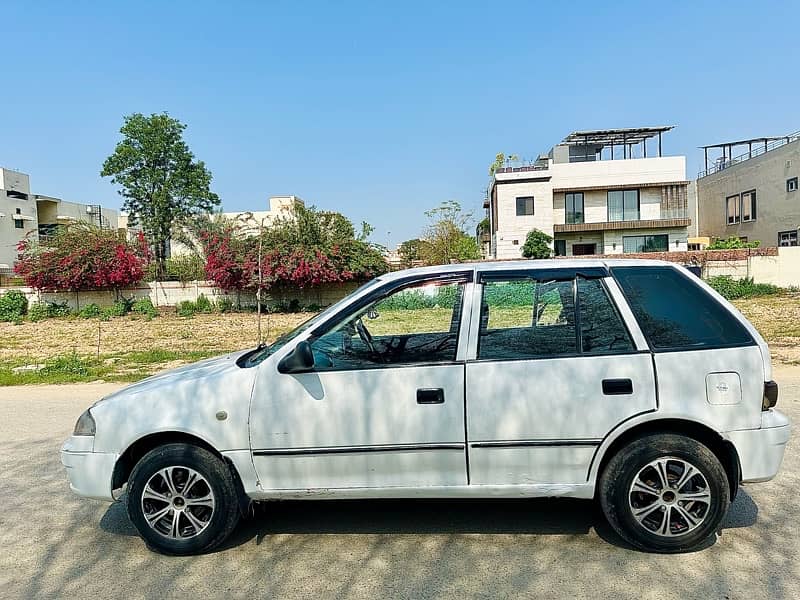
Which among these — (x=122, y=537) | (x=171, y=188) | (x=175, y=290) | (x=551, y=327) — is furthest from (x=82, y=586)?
(x=171, y=188)

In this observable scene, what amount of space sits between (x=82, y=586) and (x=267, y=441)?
1346 mm

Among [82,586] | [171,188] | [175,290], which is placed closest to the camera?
[82,586]

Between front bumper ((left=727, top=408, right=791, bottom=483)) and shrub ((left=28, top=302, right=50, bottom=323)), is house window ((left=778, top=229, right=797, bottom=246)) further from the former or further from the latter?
shrub ((left=28, top=302, right=50, bottom=323))

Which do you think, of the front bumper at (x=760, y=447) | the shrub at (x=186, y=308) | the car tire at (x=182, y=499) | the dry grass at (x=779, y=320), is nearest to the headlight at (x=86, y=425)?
the car tire at (x=182, y=499)

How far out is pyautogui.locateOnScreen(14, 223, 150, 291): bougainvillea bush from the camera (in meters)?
28.6

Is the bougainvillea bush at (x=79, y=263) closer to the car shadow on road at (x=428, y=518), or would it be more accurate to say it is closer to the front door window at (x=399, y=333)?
the car shadow on road at (x=428, y=518)

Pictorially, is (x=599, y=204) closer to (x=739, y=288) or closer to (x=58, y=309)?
(x=739, y=288)

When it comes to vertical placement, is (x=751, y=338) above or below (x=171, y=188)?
below

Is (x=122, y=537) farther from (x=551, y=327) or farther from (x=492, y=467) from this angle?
(x=551, y=327)

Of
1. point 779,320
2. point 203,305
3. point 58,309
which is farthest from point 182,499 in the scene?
point 58,309

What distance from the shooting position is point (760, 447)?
370cm

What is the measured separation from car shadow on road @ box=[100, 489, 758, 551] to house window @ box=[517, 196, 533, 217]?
38752 millimetres

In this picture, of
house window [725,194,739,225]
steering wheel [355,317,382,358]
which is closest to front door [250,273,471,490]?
steering wheel [355,317,382,358]

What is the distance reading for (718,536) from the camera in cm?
399
